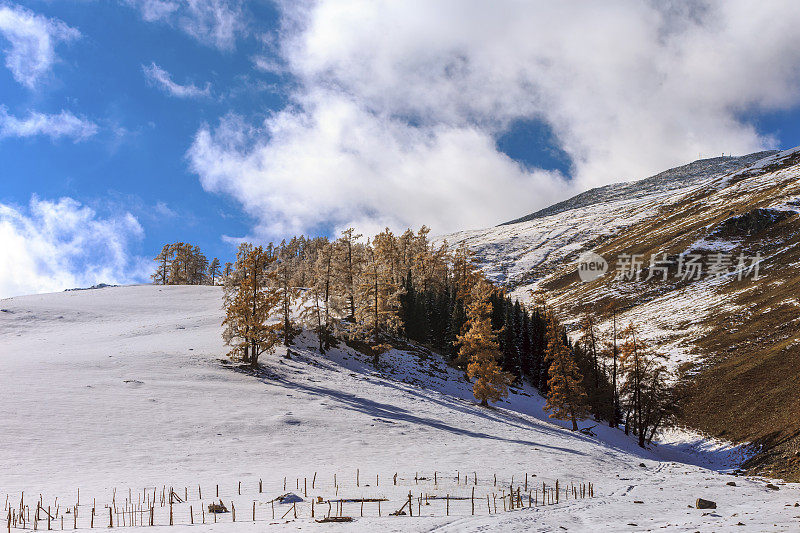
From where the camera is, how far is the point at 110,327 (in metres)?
52.6

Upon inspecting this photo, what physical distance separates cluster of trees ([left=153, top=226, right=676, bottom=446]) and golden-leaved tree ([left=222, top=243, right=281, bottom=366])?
0.10 meters

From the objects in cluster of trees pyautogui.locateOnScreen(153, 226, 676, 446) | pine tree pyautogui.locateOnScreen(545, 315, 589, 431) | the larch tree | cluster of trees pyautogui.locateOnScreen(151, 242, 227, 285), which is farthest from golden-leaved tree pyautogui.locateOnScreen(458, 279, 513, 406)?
cluster of trees pyautogui.locateOnScreen(151, 242, 227, 285)

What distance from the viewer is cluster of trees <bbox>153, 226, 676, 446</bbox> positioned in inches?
1779

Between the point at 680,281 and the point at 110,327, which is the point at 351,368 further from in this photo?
the point at 680,281

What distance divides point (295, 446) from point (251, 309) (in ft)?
68.0

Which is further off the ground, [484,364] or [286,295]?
[286,295]

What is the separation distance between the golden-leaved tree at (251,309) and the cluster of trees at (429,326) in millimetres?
99

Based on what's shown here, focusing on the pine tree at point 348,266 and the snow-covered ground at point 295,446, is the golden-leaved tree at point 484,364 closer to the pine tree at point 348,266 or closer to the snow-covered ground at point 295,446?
the snow-covered ground at point 295,446

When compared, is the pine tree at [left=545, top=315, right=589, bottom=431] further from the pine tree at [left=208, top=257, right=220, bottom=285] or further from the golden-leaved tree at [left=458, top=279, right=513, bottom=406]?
the pine tree at [left=208, top=257, right=220, bottom=285]

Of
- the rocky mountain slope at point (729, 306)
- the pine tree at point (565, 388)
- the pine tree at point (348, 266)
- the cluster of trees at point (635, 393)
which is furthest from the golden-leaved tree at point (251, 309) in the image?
the rocky mountain slope at point (729, 306)

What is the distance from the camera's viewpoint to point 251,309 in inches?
1724

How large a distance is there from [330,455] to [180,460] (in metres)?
7.64

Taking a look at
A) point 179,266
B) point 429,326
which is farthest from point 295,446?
point 179,266

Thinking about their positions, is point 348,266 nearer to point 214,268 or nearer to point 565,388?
point 565,388
